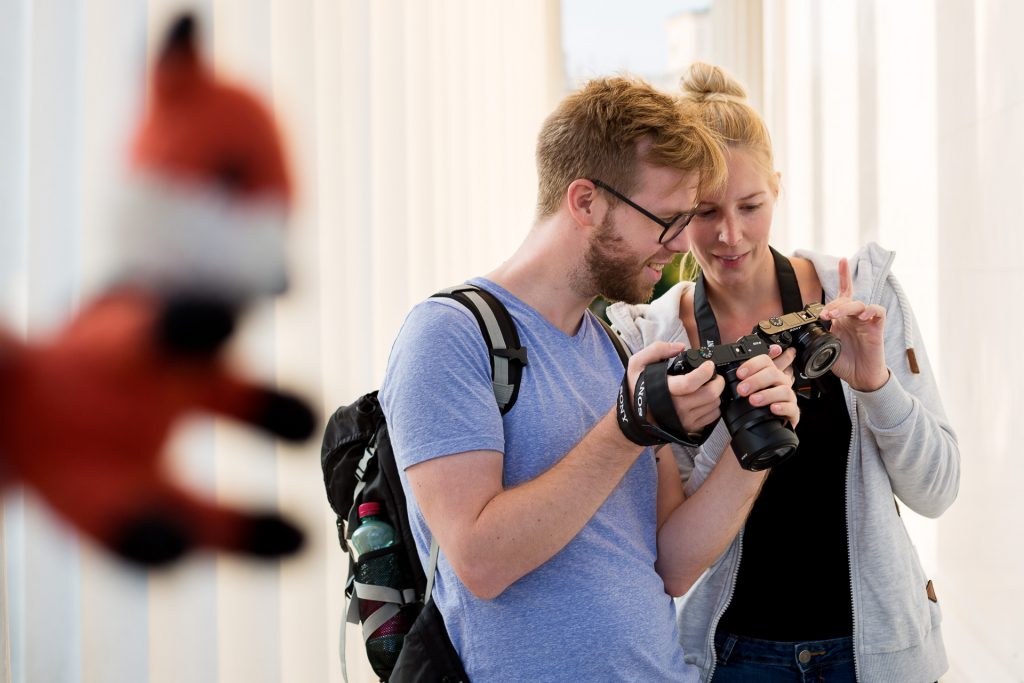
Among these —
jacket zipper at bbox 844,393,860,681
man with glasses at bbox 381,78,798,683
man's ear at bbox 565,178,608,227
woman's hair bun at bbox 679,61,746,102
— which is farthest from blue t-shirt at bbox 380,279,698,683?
woman's hair bun at bbox 679,61,746,102

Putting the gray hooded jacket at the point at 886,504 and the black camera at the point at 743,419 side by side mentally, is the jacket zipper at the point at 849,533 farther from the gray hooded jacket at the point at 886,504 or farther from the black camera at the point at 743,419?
the black camera at the point at 743,419

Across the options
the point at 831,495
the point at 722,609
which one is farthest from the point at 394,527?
the point at 831,495

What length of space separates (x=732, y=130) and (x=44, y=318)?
0.98 meters

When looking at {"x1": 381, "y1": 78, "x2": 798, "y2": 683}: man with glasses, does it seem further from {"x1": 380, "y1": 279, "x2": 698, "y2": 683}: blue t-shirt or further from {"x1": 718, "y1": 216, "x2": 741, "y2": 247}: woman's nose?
{"x1": 718, "y1": 216, "x2": 741, "y2": 247}: woman's nose

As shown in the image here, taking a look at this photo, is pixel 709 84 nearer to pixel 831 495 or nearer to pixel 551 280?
pixel 551 280

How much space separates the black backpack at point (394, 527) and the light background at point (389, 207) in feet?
0.15

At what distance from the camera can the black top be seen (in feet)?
3.18

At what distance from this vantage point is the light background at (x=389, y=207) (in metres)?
0.17

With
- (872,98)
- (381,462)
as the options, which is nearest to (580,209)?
(381,462)

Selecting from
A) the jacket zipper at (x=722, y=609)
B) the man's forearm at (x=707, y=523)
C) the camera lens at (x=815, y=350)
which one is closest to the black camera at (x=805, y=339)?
the camera lens at (x=815, y=350)

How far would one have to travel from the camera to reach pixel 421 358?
2.38 feet

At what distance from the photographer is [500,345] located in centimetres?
77

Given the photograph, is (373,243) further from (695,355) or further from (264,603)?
(264,603)

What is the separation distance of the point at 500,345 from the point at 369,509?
0.22 meters
